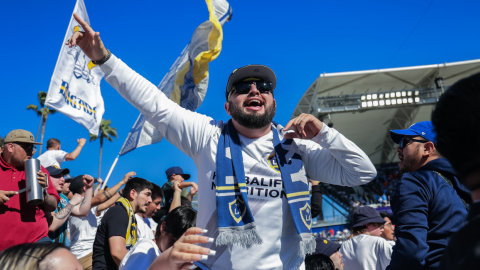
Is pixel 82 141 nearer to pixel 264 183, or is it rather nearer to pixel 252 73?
pixel 252 73

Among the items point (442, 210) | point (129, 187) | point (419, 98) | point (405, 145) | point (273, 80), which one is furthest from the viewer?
point (419, 98)

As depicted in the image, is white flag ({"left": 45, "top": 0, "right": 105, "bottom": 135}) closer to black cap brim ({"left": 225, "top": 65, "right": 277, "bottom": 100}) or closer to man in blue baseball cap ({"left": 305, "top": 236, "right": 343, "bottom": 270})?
black cap brim ({"left": 225, "top": 65, "right": 277, "bottom": 100})

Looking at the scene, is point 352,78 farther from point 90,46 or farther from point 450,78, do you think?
point 90,46

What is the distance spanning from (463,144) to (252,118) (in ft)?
4.92

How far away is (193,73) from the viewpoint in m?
5.21

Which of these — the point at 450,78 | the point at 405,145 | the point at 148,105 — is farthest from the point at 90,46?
the point at 450,78

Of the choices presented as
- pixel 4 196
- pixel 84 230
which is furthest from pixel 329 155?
pixel 84 230

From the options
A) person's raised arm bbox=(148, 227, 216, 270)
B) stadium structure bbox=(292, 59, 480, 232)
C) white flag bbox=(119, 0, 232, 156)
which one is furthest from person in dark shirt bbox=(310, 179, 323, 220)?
stadium structure bbox=(292, 59, 480, 232)

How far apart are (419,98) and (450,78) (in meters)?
2.59

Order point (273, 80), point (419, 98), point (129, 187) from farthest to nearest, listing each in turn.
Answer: point (419, 98) < point (129, 187) < point (273, 80)

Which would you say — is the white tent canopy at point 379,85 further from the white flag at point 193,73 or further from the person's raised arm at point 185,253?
the person's raised arm at point 185,253

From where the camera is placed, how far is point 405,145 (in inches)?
116

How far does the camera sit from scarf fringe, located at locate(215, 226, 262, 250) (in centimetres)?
211

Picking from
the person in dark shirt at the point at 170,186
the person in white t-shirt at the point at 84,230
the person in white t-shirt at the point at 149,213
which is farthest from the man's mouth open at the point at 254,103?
the person in white t-shirt at the point at 84,230
